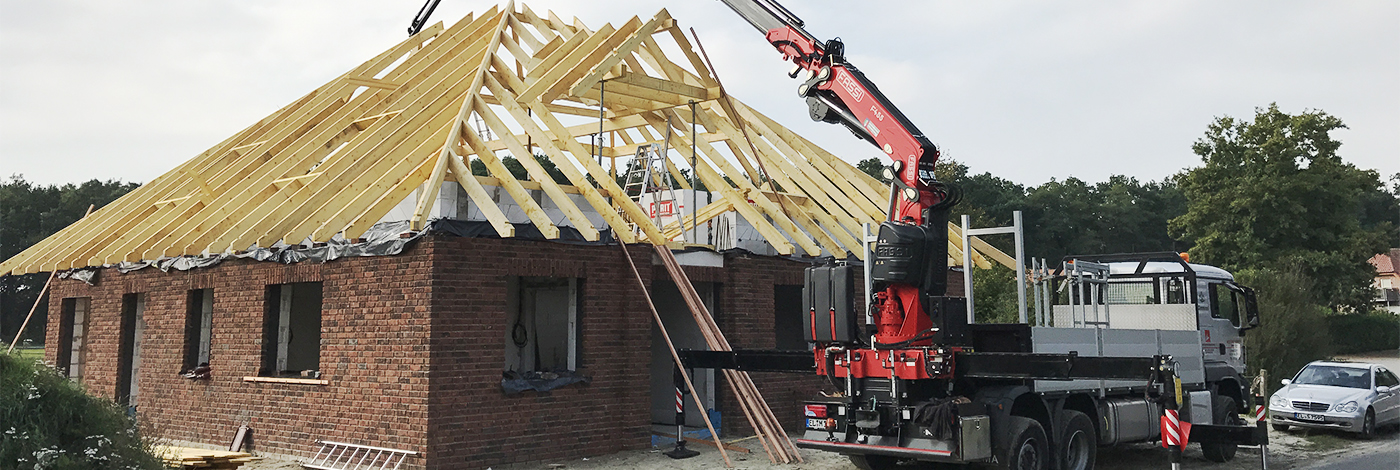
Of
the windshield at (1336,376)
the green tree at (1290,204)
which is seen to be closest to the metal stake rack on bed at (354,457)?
the windshield at (1336,376)

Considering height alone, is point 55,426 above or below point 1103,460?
above

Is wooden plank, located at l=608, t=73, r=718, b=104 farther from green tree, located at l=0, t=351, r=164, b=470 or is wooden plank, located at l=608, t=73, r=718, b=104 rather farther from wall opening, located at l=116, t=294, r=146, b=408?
wall opening, located at l=116, t=294, r=146, b=408

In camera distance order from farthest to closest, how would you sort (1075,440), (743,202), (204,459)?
1. (743,202)
2. (204,459)
3. (1075,440)

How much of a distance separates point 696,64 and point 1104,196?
53.2 m

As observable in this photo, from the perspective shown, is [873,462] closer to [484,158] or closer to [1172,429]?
[1172,429]

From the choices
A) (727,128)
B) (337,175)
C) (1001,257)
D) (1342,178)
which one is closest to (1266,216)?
(1342,178)

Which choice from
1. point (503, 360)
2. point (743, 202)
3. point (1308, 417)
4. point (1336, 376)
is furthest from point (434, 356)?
point (1336, 376)

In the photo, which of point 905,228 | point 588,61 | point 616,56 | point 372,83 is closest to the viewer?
point 905,228

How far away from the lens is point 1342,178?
33.2 m

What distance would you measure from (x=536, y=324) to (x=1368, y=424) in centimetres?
1277

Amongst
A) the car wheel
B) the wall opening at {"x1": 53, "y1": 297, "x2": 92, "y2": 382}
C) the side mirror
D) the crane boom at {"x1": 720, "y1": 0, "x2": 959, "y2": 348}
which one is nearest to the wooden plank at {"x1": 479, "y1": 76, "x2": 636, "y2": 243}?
the crane boom at {"x1": 720, "y1": 0, "x2": 959, "y2": 348}

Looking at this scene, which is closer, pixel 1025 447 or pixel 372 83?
pixel 1025 447

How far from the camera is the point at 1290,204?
32.8m

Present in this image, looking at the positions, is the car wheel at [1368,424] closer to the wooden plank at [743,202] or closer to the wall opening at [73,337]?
the wooden plank at [743,202]
